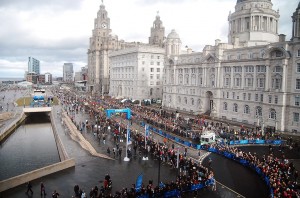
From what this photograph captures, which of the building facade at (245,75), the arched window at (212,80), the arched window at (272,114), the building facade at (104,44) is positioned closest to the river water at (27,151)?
the building facade at (245,75)

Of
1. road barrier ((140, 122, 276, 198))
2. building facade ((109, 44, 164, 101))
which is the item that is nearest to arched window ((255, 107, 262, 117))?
road barrier ((140, 122, 276, 198))

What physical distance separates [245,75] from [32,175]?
44.9 metres

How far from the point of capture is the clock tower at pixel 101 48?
14538cm

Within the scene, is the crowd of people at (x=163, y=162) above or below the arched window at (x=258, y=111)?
below

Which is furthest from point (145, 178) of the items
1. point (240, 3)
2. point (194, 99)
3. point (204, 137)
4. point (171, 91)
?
point (240, 3)

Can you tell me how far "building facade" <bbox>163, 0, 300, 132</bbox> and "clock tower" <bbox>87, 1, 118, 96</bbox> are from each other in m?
72.4

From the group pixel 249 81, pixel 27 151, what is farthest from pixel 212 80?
pixel 27 151

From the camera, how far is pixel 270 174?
2453 centimetres

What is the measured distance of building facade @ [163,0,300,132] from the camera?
47.0 meters

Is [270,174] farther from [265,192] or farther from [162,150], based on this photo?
[162,150]

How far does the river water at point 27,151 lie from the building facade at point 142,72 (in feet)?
148

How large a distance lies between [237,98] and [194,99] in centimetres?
1394

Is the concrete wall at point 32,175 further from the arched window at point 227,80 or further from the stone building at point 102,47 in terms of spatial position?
the stone building at point 102,47

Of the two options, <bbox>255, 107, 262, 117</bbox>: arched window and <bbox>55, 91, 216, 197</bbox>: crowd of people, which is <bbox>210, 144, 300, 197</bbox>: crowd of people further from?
<bbox>255, 107, 262, 117</bbox>: arched window
